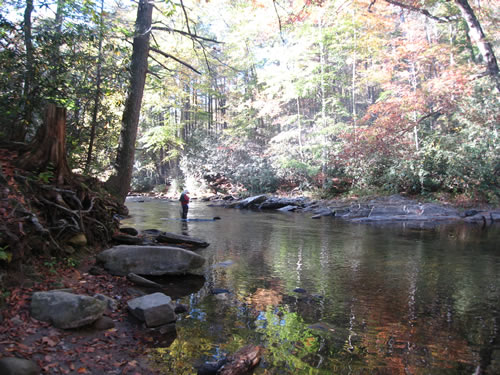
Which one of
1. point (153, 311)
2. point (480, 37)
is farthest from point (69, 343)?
point (480, 37)

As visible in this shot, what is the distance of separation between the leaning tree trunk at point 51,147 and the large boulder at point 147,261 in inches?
66.9

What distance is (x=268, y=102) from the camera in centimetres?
2541

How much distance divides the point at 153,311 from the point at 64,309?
3.06ft

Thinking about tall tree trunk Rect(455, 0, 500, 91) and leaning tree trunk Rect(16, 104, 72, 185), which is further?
leaning tree trunk Rect(16, 104, 72, 185)

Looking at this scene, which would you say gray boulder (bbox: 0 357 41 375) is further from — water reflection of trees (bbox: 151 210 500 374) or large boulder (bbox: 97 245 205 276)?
large boulder (bbox: 97 245 205 276)

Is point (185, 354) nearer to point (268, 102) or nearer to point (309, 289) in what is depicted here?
point (309, 289)

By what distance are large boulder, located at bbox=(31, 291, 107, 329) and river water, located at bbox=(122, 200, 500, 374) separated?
88 centimetres

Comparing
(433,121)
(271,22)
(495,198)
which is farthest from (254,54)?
(495,198)

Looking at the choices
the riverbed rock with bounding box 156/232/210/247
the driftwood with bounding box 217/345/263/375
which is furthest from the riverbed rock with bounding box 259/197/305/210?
the driftwood with bounding box 217/345/263/375

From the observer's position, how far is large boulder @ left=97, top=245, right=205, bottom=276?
5734mm

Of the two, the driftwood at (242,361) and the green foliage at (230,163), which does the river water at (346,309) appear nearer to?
the driftwood at (242,361)

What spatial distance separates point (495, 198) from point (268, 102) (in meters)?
15.2

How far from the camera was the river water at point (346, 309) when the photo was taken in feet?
11.4

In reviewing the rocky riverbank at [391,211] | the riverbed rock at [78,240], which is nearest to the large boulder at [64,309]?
the riverbed rock at [78,240]
